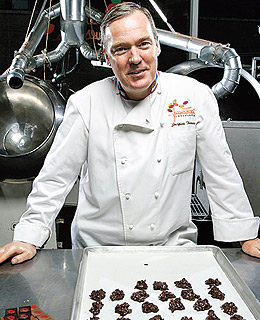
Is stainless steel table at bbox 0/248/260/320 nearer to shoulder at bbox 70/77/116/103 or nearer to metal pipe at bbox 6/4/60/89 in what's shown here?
shoulder at bbox 70/77/116/103

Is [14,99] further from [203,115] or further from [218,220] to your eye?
[218,220]

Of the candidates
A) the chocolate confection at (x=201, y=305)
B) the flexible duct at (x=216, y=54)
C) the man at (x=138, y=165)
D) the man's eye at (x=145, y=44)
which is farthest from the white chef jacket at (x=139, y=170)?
the flexible duct at (x=216, y=54)

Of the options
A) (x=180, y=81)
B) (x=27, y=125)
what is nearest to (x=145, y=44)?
(x=180, y=81)

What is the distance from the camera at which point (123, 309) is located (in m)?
1.05

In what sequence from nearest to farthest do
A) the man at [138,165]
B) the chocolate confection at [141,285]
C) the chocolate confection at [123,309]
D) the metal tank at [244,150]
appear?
the chocolate confection at [123,309] < the chocolate confection at [141,285] < the man at [138,165] < the metal tank at [244,150]

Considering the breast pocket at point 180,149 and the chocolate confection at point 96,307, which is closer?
the chocolate confection at point 96,307

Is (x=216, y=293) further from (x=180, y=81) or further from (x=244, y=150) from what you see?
(x=244, y=150)

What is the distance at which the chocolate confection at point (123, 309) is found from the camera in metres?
1.04

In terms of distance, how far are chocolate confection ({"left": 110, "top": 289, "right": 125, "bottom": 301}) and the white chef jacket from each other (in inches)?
15.1

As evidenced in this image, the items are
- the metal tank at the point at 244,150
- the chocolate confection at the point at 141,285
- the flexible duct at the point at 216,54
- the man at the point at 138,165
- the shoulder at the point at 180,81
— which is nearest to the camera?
the chocolate confection at the point at 141,285

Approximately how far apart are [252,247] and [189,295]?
16.7 inches

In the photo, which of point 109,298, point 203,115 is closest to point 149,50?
point 203,115

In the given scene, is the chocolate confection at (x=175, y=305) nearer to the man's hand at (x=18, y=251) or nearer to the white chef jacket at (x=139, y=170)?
the white chef jacket at (x=139, y=170)

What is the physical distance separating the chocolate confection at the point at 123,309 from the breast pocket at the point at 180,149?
602 millimetres
